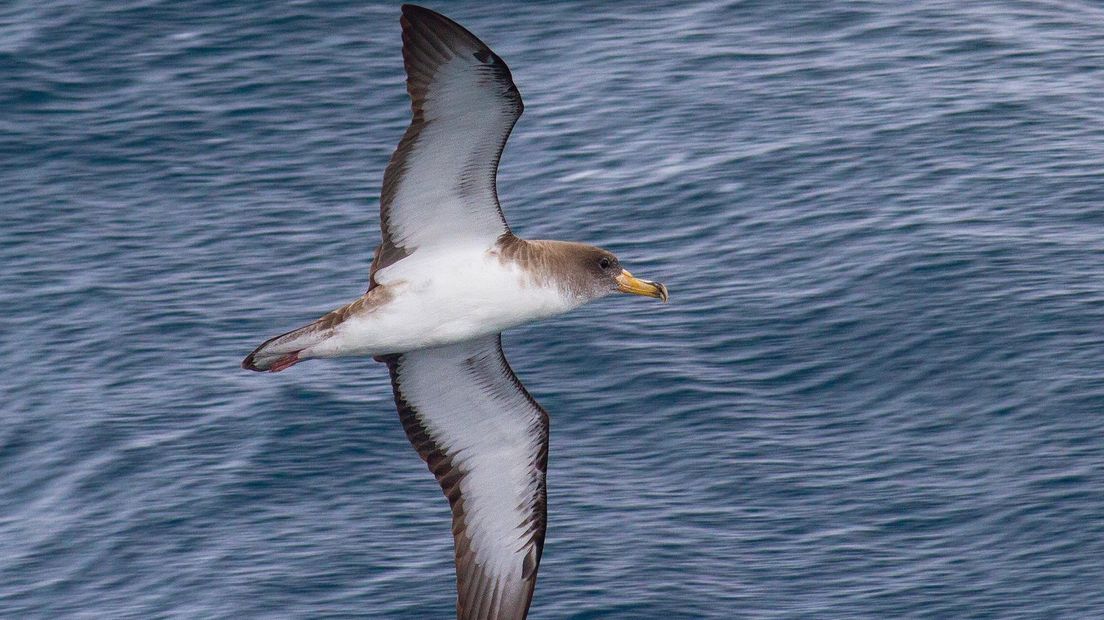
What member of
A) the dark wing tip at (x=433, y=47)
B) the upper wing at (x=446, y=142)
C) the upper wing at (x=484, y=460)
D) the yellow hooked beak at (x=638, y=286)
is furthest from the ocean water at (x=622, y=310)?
the dark wing tip at (x=433, y=47)

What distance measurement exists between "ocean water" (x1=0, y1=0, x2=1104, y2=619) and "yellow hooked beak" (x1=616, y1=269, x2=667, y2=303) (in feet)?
8.28

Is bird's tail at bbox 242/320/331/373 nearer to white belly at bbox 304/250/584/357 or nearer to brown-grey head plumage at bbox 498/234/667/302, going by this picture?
white belly at bbox 304/250/584/357

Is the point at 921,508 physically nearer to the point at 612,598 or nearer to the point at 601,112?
the point at 612,598

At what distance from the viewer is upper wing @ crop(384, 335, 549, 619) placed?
13438mm

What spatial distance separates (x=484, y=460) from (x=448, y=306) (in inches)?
68.5

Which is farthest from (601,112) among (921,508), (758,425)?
(921,508)

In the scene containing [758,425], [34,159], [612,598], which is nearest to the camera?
[612,598]

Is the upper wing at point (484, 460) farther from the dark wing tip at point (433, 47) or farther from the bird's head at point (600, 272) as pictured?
the dark wing tip at point (433, 47)

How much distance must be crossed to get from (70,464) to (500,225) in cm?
572

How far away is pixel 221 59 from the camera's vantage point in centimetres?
2177

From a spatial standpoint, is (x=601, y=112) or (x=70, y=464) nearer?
Result: (x=70, y=464)

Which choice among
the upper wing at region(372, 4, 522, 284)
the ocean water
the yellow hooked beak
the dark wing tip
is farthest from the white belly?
the ocean water

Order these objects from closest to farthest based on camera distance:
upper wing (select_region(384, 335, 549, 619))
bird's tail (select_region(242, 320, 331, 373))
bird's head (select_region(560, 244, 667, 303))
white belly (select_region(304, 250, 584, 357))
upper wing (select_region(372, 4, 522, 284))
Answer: upper wing (select_region(372, 4, 522, 284))
bird's tail (select_region(242, 320, 331, 373))
white belly (select_region(304, 250, 584, 357))
bird's head (select_region(560, 244, 667, 303))
upper wing (select_region(384, 335, 549, 619))

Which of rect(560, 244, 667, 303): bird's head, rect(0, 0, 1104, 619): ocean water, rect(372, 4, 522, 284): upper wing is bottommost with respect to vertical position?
rect(0, 0, 1104, 619): ocean water
